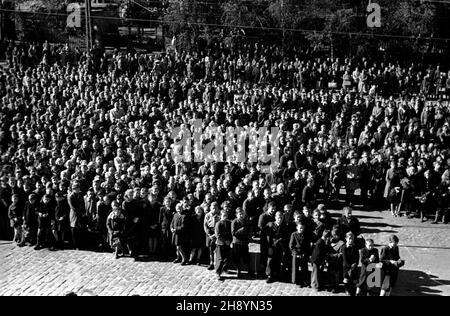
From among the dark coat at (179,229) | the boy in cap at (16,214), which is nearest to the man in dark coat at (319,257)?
the dark coat at (179,229)

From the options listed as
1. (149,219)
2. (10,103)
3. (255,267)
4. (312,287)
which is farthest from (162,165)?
(10,103)

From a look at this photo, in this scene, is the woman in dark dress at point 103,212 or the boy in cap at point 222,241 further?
the woman in dark dress at point 103,212

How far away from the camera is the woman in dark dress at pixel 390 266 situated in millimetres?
12055

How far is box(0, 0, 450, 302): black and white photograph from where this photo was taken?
1320cm

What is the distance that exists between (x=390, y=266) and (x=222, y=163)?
24.9 ft

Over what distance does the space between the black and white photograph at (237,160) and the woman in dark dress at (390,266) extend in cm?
3

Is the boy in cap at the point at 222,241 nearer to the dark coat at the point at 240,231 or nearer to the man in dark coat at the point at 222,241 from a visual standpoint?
the man in dark coat at the point at 222,241

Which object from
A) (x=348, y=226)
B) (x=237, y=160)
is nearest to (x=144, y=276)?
(x=348, y=226)

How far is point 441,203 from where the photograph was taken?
1695cm

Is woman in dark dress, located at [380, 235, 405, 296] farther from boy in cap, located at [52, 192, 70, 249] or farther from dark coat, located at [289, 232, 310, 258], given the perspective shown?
boy in cap, located at [52, 192, 70, 249]

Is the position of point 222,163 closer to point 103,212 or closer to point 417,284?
point 103,212

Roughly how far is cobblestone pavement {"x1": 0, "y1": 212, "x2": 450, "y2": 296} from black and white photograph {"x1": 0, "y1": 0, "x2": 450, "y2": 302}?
0.06 meters

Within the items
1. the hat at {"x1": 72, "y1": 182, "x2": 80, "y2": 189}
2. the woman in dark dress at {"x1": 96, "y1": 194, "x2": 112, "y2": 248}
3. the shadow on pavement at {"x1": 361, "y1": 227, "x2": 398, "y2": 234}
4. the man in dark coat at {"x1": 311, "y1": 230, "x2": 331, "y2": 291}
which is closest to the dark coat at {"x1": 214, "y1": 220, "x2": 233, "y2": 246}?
the man in dark coat at {"x1": 311, "y1": 230, "x2": 331, "y2": 291}
